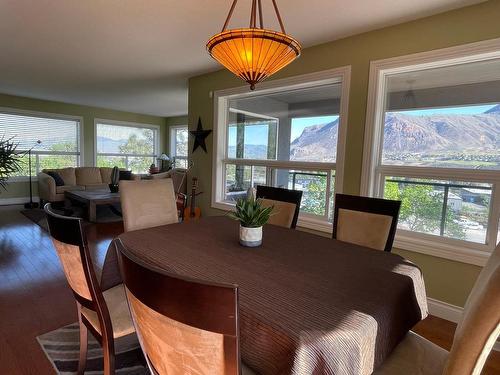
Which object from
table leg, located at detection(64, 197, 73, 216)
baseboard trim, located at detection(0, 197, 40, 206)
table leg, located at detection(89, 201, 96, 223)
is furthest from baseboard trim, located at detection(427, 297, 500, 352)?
baseboard trim, located at detection(0, 197, 40, 206)

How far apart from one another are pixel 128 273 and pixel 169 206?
1662mm

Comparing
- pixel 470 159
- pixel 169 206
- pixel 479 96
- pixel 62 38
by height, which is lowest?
pixel 169 206

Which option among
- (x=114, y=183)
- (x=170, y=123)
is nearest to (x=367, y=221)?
(x=114, y=183)

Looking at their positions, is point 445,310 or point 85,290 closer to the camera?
point 85,290

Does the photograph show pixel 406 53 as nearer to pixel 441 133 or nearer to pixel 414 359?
pixel 441 133

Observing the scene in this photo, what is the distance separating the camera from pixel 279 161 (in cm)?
352

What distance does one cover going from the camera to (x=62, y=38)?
291 cm

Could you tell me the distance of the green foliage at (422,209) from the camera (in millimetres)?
2387

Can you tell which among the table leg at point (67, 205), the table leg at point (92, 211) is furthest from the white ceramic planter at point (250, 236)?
the table leg at point (67, 205)

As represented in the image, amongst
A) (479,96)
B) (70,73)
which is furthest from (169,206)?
(70,73)

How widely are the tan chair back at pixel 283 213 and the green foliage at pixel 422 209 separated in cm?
101

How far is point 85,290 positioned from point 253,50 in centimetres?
139

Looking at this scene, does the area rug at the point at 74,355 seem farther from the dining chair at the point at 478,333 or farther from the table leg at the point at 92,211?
the table leg at the point at 92,211

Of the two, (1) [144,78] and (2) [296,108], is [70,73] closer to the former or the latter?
(1) [144,78]
